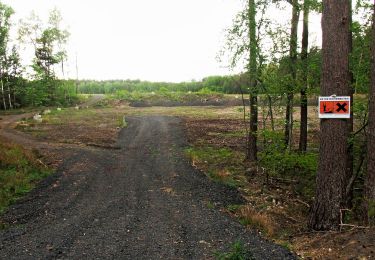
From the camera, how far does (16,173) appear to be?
12172 millimetres

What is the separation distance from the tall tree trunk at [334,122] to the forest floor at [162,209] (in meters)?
0.59

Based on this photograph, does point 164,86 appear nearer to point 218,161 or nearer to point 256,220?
point 218,161

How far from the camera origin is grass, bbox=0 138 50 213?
34.5ft

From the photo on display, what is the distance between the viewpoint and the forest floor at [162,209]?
639 cm

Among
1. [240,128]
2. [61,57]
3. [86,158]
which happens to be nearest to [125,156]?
[86,158]

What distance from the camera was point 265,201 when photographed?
380 inches

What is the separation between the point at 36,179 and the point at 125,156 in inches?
184

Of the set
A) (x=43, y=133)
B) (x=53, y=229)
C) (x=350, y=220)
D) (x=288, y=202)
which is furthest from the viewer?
(x=43, y=133)

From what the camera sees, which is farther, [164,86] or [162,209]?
[164,86]

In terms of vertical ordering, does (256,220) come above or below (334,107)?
below

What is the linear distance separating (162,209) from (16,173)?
19.7 ft

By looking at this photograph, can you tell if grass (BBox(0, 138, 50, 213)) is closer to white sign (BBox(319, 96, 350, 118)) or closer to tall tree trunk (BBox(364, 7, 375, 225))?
white sign (BBox(319, 96, 350, 118))

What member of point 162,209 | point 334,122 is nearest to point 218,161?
point 162,209

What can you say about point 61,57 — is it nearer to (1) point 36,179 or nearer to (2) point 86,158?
(2) point 86,158
